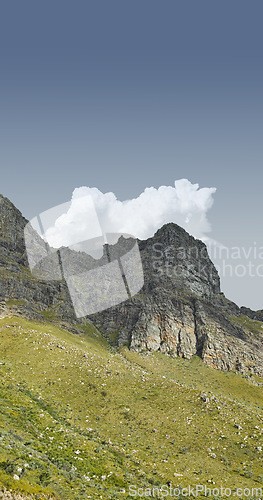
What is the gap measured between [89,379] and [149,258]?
12816 cm

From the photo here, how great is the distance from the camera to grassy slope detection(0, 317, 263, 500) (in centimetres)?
2069

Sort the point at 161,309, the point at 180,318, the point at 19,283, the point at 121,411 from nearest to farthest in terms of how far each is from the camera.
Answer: the point at 121,411
the point at 19,283
the point at 180,318
the point at 161,309

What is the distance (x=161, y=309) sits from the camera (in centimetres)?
13162

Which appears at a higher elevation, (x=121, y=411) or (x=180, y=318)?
(x=180, y=318)

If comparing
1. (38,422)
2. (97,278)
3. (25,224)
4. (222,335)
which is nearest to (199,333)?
(222,335)

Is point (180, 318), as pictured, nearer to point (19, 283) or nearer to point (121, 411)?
point (19, 283)

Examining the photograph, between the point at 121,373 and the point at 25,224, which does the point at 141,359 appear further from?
the point at 25,224

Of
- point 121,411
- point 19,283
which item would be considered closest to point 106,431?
point 121,411

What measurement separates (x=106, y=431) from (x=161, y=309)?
96652mm

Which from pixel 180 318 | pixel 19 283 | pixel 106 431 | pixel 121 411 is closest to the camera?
pixel 106 431

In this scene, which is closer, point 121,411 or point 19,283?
point 121,411

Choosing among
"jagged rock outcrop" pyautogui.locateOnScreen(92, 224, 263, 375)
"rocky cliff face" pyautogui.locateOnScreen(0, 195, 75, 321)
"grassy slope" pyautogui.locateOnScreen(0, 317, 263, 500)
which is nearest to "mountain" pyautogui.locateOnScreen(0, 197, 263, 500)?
"grassy slope" pyautogui.locateOnScreen(0, 317, 263, 500)

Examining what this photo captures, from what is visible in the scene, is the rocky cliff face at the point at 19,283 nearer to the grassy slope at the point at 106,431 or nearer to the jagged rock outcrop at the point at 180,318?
the jagged rock outcrop at the point at 180,318

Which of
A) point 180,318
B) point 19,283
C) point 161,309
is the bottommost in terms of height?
point 180,318
